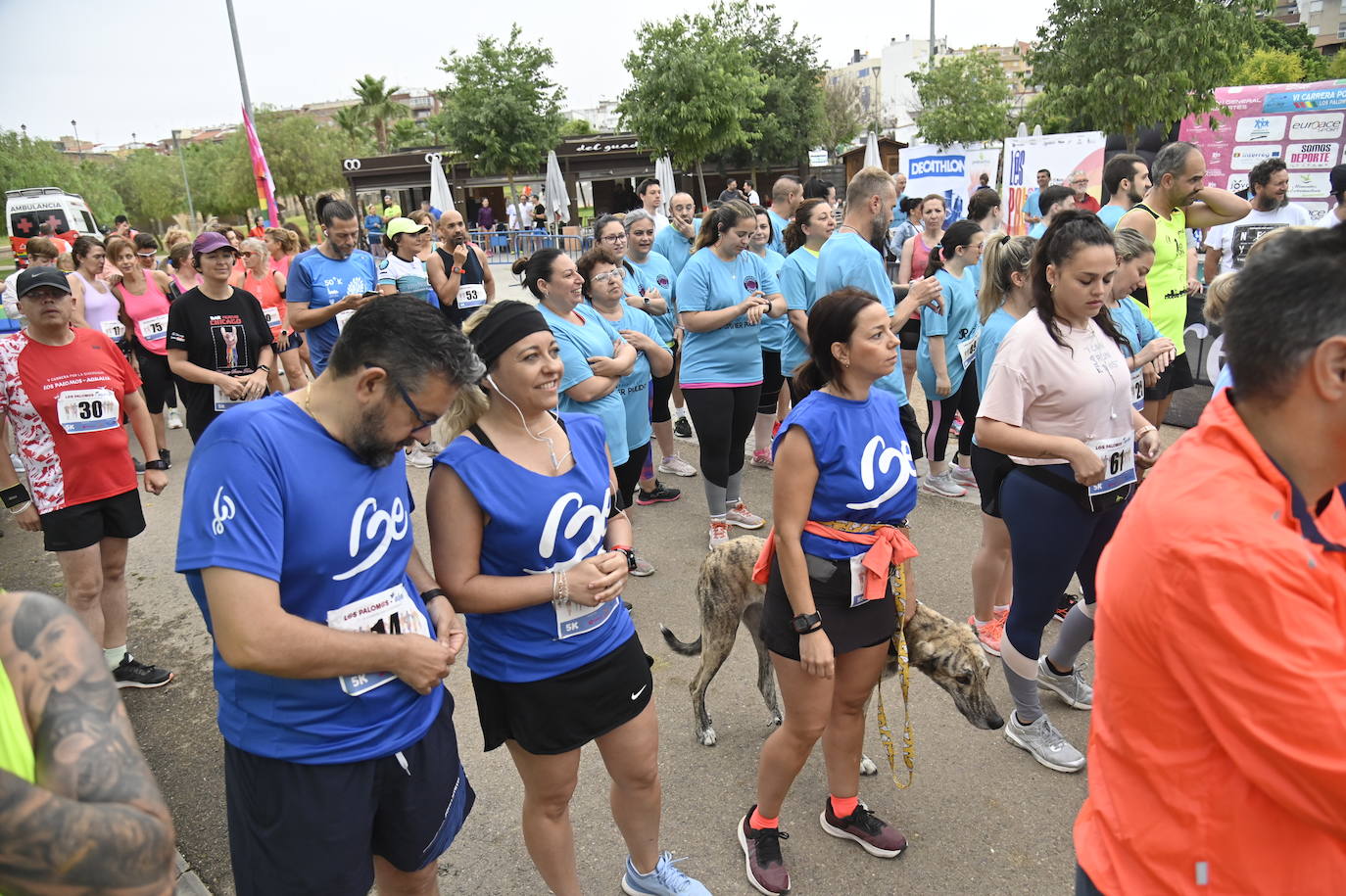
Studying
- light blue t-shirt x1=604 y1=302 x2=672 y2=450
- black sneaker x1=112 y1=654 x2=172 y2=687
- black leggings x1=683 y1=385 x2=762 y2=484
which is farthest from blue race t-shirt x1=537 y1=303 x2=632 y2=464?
black sneaker x1=112 y1=654 x2=172 y2=687

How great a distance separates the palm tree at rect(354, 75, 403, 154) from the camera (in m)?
65.7

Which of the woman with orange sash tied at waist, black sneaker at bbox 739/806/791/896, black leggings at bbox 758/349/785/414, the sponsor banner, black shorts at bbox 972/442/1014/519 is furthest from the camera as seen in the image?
the sponsor banner

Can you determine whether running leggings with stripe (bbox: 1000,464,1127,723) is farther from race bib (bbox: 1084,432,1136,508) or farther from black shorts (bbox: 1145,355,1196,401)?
black shorts (bbox: 1145,355,1196,401)

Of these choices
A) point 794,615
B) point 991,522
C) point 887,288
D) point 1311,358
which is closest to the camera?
point 1311,358

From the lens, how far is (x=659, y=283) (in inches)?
271

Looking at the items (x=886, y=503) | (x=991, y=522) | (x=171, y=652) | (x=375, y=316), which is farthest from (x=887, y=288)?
(x=171, y=652)

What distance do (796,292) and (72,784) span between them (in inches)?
221

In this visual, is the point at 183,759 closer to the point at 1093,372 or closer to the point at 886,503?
the point at 886,503

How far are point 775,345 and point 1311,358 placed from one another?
18.2ft

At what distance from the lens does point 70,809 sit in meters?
0.99

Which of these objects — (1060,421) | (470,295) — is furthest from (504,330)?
(470,295)

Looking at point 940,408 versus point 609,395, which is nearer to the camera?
point 609,395

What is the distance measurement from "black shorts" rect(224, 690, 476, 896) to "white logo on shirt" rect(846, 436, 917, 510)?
1466 mm

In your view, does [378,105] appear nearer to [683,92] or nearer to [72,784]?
[683,92]
